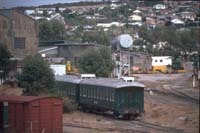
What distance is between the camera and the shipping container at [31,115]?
45.2 ft

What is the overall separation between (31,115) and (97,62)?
1448cm

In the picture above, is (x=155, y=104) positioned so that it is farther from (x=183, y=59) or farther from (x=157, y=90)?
(x=183, y=59)

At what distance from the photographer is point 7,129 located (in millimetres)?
14117

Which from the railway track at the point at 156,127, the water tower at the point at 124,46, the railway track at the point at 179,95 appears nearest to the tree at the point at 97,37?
the water tower at the point at 124,46

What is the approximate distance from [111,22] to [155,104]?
46157 millimetres

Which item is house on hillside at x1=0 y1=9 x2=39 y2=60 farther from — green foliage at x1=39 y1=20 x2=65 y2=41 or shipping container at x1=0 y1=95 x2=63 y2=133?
green foliage at x1=39 y1=20 x2=65 y2=41

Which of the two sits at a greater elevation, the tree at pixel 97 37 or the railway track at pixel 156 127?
the tree at pixel 97 37

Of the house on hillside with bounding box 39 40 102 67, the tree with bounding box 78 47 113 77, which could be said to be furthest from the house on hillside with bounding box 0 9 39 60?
the house on hillside with bounding box 39 40 102 67

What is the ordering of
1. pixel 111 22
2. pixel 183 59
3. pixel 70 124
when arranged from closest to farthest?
pixel 70 124 → pixel 183 59 → pixel 111 22

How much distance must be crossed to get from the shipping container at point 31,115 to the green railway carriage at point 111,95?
4.12 m

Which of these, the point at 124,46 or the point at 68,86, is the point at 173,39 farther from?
the point at 68,86

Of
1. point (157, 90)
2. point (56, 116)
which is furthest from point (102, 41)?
point (56, 116)

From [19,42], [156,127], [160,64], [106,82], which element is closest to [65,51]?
[19,42]

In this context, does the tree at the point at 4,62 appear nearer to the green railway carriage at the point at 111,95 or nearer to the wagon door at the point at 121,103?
the green railway carriage at the point at 111,95
